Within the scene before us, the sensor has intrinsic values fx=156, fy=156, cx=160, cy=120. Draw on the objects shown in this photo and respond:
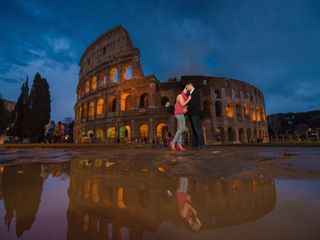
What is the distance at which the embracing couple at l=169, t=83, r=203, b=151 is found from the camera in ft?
16.7

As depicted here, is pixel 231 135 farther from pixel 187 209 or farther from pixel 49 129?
pixel 187 209

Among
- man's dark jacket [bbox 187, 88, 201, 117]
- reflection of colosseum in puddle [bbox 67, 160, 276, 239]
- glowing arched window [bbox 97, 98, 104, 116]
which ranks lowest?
reflection of colosseum in puddle [bbox 67, 160, 276, 239]

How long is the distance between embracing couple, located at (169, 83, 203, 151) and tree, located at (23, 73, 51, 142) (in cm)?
2947

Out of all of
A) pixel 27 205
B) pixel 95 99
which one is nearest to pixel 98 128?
pixel 95 99

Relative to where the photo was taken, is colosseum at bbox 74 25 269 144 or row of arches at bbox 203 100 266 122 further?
row of arches at bbox 203 100 266 122

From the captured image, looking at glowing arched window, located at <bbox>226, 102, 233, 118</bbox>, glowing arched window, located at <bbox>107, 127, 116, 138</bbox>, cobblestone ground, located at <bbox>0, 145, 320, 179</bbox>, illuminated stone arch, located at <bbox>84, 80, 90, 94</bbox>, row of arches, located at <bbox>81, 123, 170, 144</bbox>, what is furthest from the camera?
illuminated stone arch, located at <bbox>84, 80, 90, 94</bbox>

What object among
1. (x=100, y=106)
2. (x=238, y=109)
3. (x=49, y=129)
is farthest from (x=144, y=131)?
(x=238, y=109)

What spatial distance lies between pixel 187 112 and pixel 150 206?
Result: 4.65 m

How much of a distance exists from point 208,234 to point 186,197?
1.57 feet

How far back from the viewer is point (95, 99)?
2512cm

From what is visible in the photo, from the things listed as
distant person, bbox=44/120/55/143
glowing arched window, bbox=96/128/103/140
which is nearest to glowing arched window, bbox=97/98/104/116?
glowing arched window, bbox=96/128/103/140

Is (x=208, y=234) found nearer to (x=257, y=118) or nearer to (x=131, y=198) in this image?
(x=131, y=198)

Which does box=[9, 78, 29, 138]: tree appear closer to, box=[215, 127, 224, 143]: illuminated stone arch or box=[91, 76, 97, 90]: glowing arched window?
box=[91, 76, 97, 90]: glowing arched window

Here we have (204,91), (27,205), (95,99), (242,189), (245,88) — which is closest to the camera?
(27,205)
